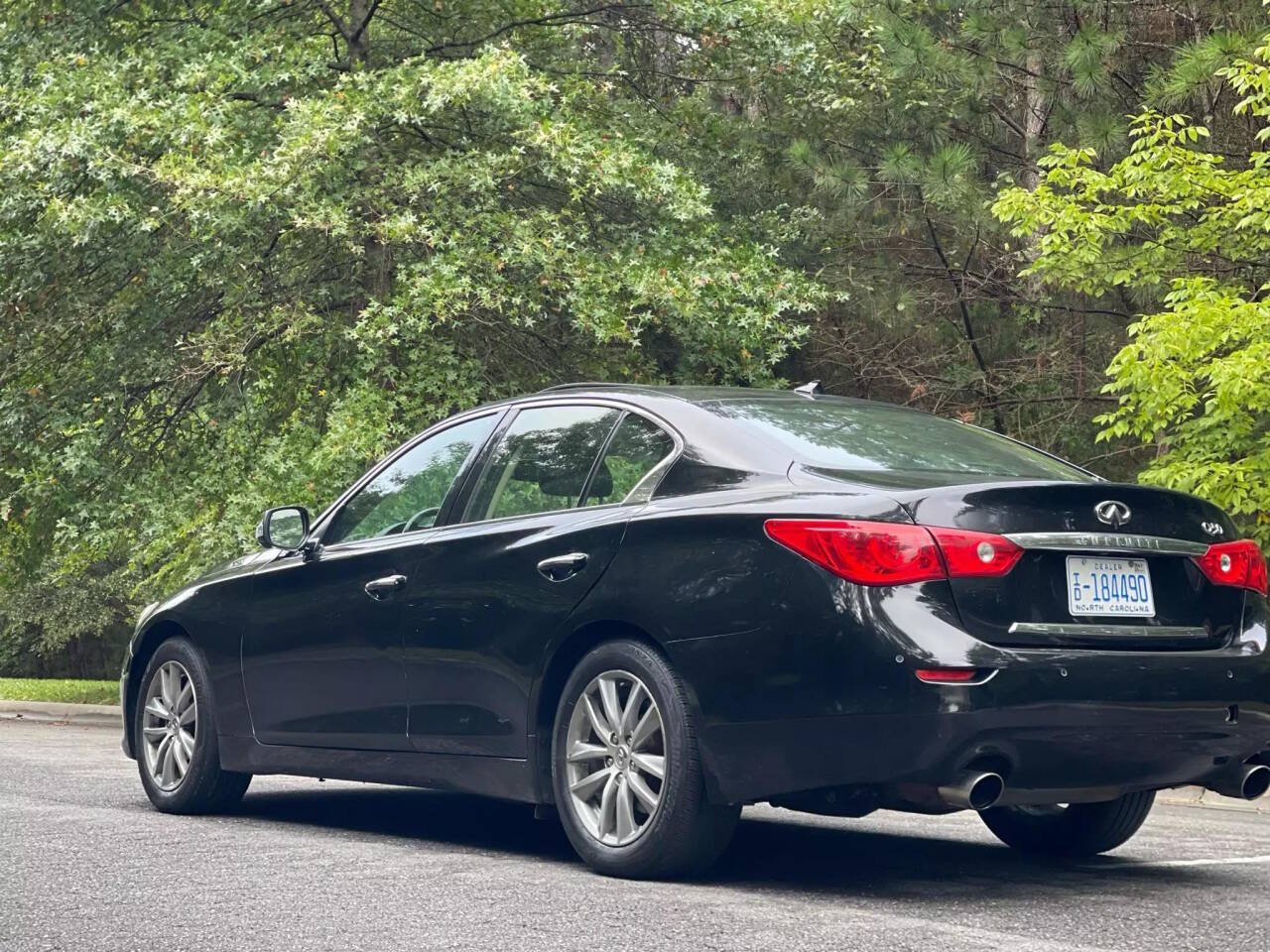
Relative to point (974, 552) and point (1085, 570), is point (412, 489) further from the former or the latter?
point (1085, 570)

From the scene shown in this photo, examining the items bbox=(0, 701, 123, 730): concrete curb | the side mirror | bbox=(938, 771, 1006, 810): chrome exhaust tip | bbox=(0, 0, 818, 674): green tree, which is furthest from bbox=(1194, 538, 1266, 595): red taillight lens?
bbox=(0, 701, 123, 730): concrete curb

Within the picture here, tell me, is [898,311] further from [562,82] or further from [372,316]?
[372,316]

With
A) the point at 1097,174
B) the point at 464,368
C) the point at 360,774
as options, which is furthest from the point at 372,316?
the point at 360,774

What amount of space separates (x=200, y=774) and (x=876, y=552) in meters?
3.57

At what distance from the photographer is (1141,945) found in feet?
15.8

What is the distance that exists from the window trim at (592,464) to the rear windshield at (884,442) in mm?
229

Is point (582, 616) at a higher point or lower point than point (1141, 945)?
higher

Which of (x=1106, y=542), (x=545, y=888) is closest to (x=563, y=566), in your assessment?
(x=545, y=888)

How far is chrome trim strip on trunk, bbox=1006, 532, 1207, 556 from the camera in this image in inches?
211

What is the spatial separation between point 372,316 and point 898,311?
6.27 m

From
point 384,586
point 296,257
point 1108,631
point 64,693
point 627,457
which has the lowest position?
point 64,693

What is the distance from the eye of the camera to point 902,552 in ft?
17.3

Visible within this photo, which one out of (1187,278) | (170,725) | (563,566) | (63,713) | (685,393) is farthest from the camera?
(63,713)

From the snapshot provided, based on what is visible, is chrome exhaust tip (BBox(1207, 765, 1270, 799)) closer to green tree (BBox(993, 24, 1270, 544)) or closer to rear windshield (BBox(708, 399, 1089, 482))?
rear windshield (BBox(708, 399, 1089, 482))
